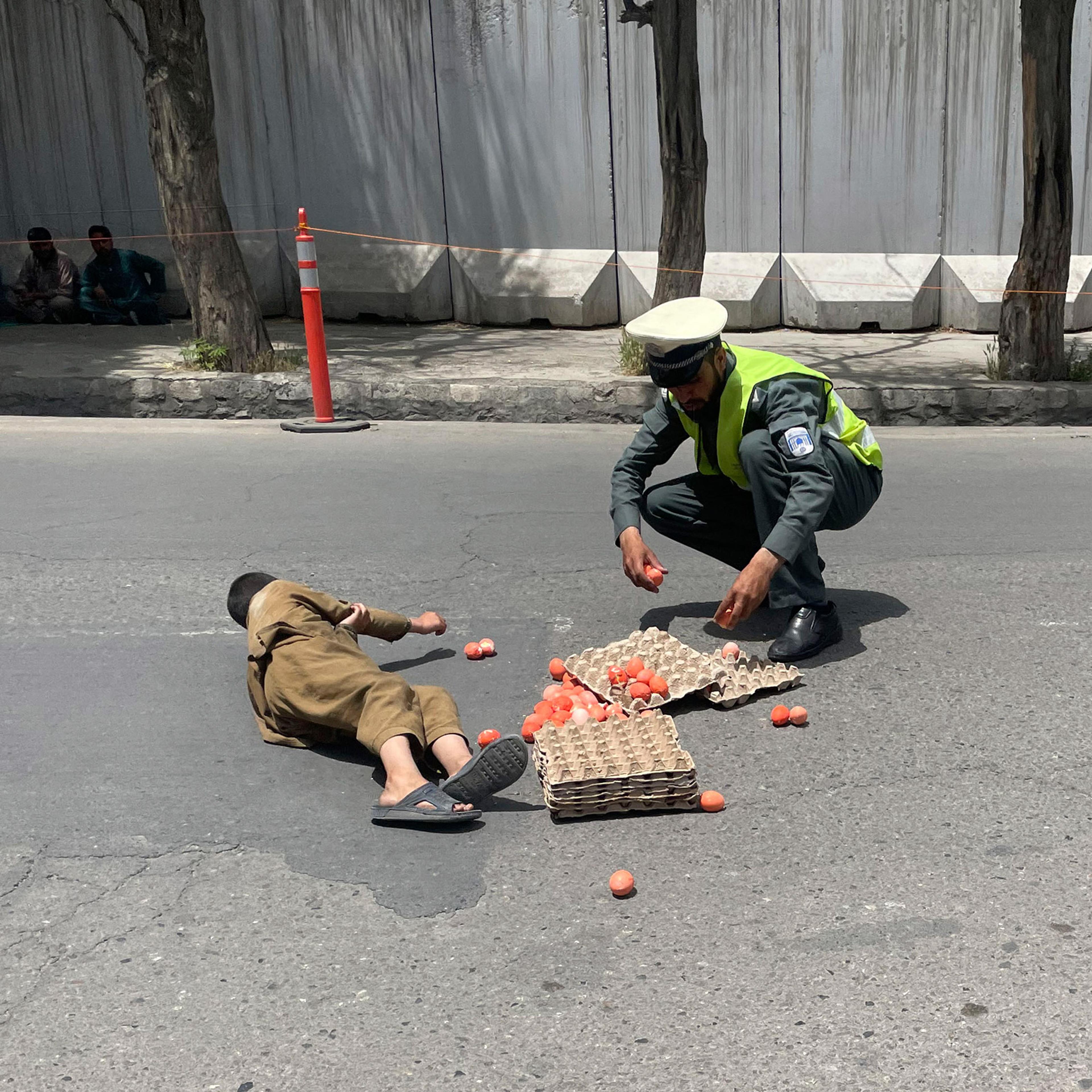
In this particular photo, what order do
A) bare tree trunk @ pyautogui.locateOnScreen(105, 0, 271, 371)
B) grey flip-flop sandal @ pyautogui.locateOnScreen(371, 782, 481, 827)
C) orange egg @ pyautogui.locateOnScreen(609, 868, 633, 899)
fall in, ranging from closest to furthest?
orange egg @ pyautogui.locateOnScreen(609, 868, 633, 899)
grey flip-flop sandal @ pyautogui.locateOnScreen(371, 782, 481, 827)
bare tree trunk @ pyautogui.locateOnScreen(105, 0, 271, 371)

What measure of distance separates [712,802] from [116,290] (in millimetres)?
10984

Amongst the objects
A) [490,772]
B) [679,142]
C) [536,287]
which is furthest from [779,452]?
[536,287]

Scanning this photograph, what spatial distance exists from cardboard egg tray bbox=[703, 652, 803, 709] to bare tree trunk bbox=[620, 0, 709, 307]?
5.80 m

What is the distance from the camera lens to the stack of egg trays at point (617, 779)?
3430mm

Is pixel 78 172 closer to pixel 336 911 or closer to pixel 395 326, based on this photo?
pixel 395 326

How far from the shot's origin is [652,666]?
4332 mm

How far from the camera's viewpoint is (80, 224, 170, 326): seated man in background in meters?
12.7

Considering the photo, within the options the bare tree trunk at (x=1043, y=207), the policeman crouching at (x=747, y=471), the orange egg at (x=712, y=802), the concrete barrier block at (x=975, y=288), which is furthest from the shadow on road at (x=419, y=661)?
the concrete barrier block at (x=975, y=288)

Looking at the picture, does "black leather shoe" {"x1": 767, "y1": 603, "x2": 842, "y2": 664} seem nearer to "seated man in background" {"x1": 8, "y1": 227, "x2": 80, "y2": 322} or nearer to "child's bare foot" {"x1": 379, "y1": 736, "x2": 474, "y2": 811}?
"child's bare foot" {"x1": 379, "y1": 736, "x2": 474, "y2": 811}

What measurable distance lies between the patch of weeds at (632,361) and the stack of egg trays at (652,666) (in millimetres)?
5175

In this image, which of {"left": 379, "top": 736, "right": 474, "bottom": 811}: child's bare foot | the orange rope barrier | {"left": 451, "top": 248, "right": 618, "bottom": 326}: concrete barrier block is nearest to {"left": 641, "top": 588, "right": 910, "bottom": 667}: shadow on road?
{"left": 379, "top": 736, "right": 474, "bottom": 811}: child's bare foot

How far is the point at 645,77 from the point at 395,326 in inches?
133

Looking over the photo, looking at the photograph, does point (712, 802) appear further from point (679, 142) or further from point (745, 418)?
point (679, 142)

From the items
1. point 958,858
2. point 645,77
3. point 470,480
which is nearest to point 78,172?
point 645,77
